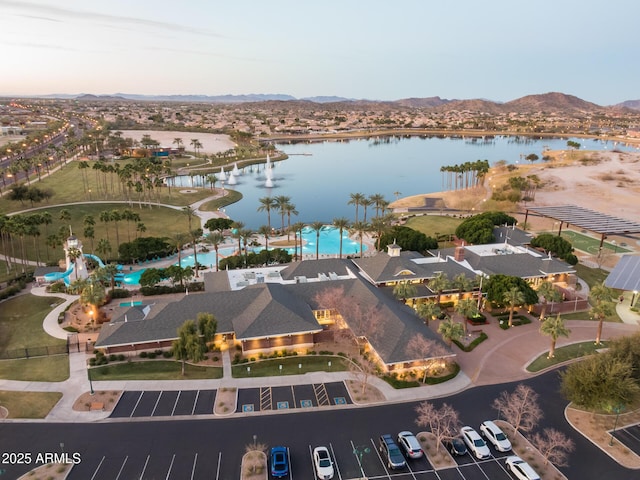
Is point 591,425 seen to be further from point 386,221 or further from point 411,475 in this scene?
point 386,221

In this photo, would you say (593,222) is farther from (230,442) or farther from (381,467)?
(230,442)

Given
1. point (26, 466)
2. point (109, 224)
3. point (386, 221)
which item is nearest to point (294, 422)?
point (26, 466)

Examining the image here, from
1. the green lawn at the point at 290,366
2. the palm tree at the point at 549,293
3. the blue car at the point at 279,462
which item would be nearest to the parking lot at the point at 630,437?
the palm tree at the point at 549,293

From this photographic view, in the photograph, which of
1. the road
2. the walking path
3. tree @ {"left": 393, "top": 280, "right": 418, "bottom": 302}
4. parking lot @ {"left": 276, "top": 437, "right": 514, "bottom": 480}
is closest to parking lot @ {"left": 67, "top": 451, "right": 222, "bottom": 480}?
the road

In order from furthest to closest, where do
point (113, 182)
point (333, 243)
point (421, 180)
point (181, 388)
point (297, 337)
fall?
point (421, 180) < point (113, 182) < point (333, 243) < point (297, 337) < point (181, 388)

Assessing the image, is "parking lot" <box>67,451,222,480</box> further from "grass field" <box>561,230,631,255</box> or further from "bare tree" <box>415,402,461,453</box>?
"grass field" <box>561,230,631,255</box>

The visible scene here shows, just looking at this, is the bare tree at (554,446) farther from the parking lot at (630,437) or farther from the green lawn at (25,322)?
the green lawn at (25,322)
